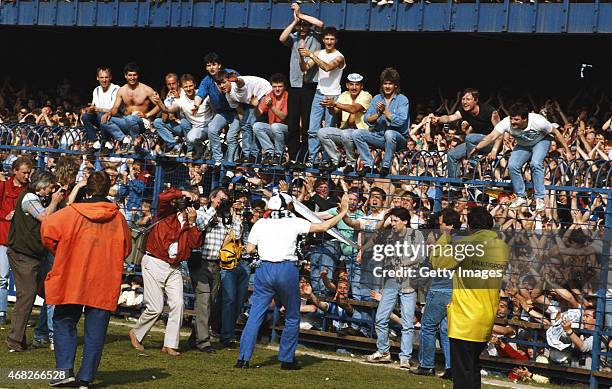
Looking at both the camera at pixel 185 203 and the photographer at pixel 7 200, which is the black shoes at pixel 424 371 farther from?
the photographer at pixel 7 200

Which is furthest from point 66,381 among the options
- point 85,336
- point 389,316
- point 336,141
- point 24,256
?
point 336,141

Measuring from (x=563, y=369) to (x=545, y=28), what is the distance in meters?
9.63

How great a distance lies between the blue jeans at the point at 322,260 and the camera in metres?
16.3

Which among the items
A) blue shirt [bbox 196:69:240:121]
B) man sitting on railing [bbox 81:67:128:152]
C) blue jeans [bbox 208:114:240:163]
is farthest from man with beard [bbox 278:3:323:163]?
man sitting on railing [bbox 81:67:128:152]

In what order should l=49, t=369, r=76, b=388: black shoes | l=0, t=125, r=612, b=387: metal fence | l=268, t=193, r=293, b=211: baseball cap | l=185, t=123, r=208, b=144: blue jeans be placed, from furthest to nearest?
l=185, t=123, r=208, b=144: blue jeans
l=0, t=125, r=612, b=387: metal fence
l=268, t=193, r=293, b=211: baseball cap
l=49, t=369, r=76, b=388: black shoes

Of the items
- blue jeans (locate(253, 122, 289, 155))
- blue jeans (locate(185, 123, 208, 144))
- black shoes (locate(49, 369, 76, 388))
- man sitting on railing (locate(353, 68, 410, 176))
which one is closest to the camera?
black shoes (locate(49, 369, 76, 388))

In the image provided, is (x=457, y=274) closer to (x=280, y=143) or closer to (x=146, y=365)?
(x=146, y=365)

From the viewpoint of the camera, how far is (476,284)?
11.7 metres

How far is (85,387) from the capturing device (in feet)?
38.5

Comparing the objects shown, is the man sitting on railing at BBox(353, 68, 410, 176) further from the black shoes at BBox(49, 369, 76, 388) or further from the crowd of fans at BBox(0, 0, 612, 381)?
the black shoes at BBox(49, 369, 76, 388)

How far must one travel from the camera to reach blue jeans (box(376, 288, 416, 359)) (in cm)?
1522

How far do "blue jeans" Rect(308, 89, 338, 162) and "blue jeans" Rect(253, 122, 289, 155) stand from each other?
1.30ft

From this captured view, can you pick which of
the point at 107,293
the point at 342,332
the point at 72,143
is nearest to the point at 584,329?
the point at 342,332

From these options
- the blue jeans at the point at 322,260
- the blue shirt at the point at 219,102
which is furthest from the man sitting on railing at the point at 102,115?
the blue jeans at the point at 322,260
